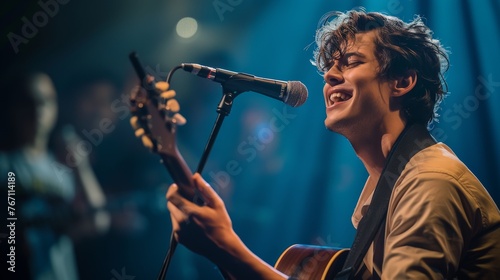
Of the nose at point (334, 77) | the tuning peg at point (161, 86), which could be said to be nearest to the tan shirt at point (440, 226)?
the nose at point (334, 77)

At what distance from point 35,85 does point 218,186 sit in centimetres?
191

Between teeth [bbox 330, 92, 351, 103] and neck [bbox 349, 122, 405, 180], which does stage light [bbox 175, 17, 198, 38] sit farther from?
neck [bbox 349, 122, 405, 180]

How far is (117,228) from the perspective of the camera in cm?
400

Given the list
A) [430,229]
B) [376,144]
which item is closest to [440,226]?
[430,229]

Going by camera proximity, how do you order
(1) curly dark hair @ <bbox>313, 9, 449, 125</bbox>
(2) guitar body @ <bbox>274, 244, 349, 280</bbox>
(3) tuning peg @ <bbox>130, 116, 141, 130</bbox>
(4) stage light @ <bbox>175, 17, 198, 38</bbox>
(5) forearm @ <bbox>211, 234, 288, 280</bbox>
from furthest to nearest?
(4) stage light @ <bbox>175, 17, 198, 38</bbox>, (1) curly dark hair @ <bbox>313, 9, 449, 125</bbox>, (2) guitar body @ <bbox>274, 244, 349, 280</bbox>, (5) forearm @ <bbox>211, 234, 288, 280</bbox>, (3) tuning peg @ <bbox>130, 116, 141, 130</bbox>

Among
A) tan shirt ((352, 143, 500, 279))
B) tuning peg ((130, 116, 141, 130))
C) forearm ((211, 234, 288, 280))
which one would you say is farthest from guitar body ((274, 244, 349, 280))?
tuning peg ((130, 116, 141, 130))

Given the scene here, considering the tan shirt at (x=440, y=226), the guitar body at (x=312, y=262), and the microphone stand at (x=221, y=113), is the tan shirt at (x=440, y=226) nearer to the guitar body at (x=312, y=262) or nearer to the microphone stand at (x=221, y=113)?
the guitar body at (x=312, y=262)

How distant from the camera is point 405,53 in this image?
2.49m

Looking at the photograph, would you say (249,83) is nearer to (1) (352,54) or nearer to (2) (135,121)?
(2) (135,121)

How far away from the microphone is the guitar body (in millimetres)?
858

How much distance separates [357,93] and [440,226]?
91 cm

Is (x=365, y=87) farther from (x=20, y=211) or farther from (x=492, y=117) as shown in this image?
(x=20, y=211)

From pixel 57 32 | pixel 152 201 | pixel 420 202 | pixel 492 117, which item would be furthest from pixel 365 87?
pixel 57 32

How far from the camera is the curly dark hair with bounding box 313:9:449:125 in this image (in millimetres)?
2402
